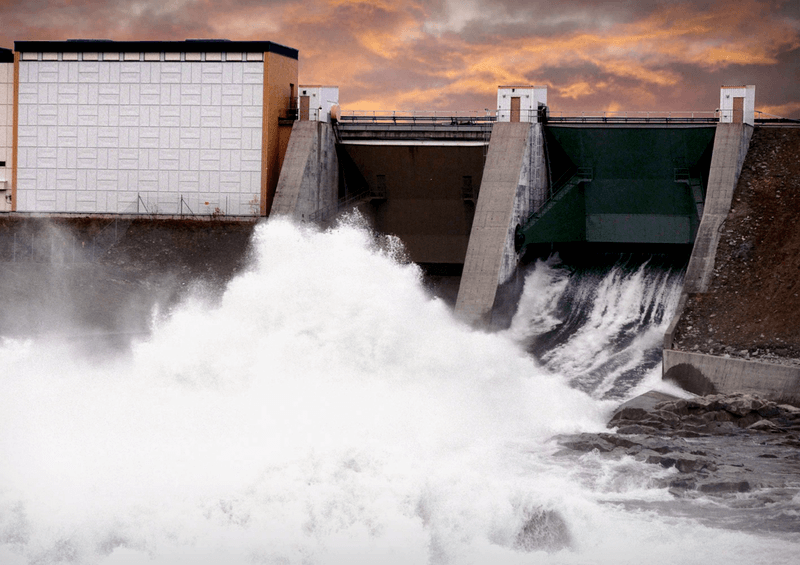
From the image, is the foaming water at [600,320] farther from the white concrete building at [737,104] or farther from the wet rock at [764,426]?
the white concrete building at [737,104]

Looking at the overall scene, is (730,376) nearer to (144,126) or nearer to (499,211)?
(499,211)

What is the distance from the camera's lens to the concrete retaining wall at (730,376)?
22.7m

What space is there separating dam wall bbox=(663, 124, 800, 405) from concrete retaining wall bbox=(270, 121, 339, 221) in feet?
41.4

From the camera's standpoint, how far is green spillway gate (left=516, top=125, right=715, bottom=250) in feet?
103

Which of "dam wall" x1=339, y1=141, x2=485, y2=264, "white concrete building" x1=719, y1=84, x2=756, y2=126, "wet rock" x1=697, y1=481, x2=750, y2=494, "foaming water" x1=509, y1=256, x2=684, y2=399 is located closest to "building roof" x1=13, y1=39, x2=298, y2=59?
"dam wall" x1=339, y1=141, x2=485, y2=264

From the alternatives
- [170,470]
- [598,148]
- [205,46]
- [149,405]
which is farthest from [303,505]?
[205,46]

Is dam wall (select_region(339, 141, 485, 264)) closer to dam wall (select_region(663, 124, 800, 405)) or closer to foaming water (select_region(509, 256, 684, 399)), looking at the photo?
foaming water (select_region(509, 256, 684, 399))

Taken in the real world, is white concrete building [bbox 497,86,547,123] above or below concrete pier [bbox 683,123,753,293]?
above

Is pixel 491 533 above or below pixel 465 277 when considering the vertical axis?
below

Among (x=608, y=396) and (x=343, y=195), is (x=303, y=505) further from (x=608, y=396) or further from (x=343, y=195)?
(x=343, y=195)

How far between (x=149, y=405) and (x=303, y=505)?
17.6 feet

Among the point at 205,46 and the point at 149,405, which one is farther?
the point at 205,46

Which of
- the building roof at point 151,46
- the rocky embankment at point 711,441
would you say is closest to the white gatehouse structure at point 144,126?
the building roof at point 151,46

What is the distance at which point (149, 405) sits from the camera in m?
17.9
